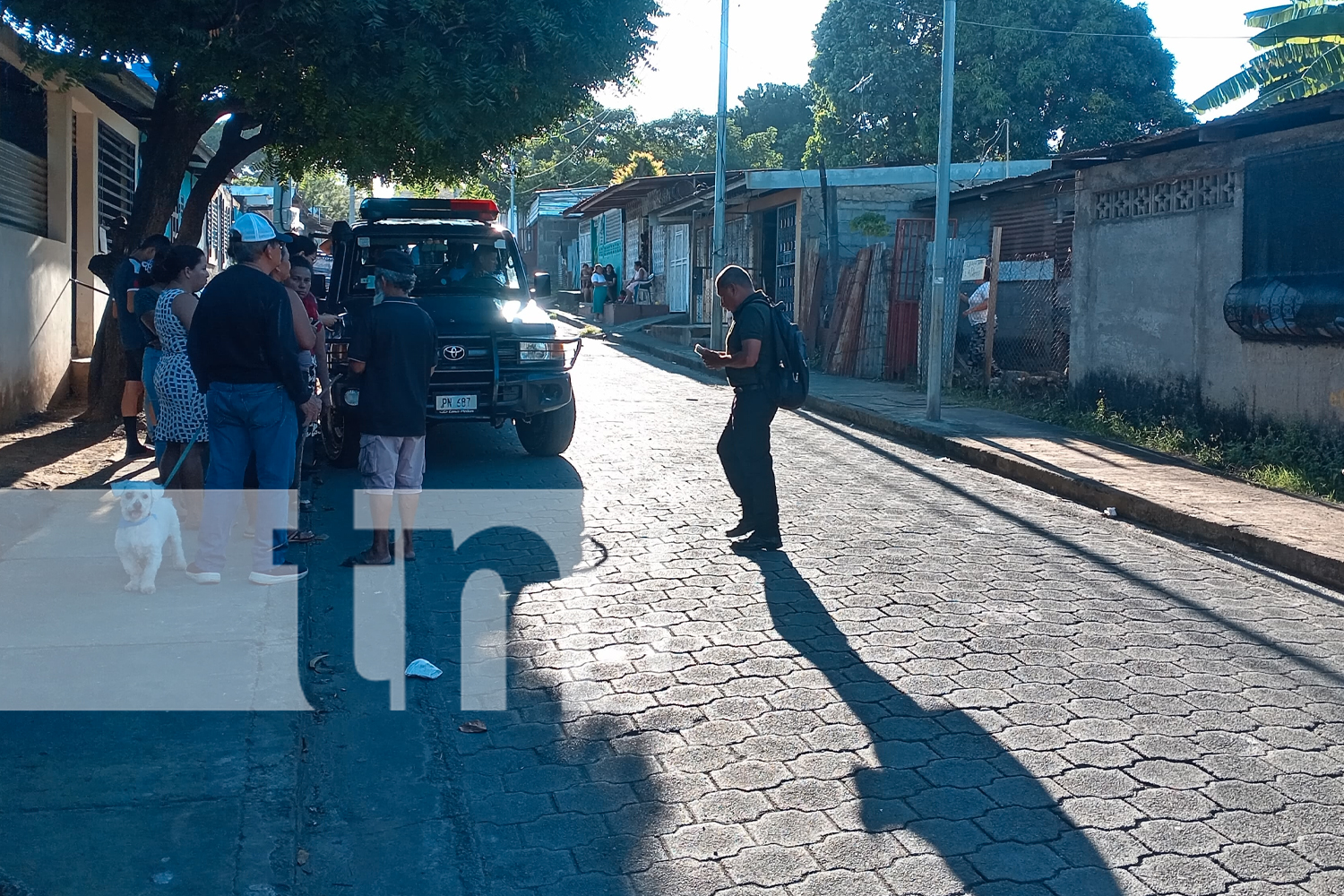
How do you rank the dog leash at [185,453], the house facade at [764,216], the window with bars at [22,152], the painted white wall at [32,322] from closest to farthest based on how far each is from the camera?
the dog leash at [185,453], the painted white wall at [32,322], the window with bars at [22,152], the house facade at [764,216]

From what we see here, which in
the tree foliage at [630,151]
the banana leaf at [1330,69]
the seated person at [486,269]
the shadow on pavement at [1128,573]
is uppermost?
the tree foliage at [630,151]

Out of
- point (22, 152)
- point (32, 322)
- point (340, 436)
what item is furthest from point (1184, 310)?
point (22, 152)

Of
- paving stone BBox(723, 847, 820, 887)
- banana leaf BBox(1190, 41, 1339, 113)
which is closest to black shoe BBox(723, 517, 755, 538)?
paving stone BBox(723, 847, 820, 887)

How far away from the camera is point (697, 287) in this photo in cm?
2994

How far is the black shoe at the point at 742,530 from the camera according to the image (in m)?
7.71

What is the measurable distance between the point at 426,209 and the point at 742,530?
5.46 m

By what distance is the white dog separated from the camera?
5.93 metres

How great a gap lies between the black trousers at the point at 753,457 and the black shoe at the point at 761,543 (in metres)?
0.04

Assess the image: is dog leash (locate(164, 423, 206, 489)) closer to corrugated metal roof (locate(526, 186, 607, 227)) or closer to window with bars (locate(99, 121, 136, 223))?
window with bars (locate(99, 121, 136, 223))

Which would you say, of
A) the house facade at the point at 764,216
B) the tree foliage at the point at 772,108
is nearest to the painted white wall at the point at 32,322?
the house facade at the point at 764,216

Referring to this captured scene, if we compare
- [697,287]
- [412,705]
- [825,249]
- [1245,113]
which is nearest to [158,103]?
[412,705]

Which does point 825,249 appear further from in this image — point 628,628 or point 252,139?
point 628,628

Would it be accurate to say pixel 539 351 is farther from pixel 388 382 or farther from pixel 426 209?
pixel 388 382

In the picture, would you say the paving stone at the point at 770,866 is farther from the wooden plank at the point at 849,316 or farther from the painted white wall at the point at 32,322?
the wooden plank at the point at 849,316
